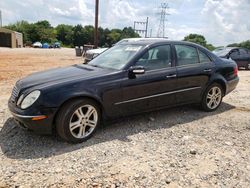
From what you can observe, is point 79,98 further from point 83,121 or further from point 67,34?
point 67,34

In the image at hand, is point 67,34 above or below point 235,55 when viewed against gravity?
above

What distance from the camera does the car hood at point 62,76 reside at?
4199 mm

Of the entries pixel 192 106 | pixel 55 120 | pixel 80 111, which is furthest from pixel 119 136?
pixel 192 106

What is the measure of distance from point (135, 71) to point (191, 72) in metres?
1.44

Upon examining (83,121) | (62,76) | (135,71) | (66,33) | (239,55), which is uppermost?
(66,33)

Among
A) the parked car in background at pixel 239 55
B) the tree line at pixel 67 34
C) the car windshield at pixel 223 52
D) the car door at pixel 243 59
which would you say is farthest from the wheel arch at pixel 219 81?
the tree line at pixel 67 34

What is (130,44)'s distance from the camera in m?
5.37

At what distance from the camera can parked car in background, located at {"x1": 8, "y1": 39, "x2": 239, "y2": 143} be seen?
3.97 metres

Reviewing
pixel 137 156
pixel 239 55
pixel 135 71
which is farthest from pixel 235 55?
pixel 137 156

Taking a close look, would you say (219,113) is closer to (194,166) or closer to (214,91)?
(214,91)

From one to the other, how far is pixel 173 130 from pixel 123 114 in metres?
0.96

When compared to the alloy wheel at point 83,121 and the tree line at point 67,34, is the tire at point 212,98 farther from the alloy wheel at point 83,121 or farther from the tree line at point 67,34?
the tree line at point 67,34

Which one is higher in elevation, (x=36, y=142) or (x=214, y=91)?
(x=214, y=91)

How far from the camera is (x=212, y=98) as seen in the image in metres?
5.98
